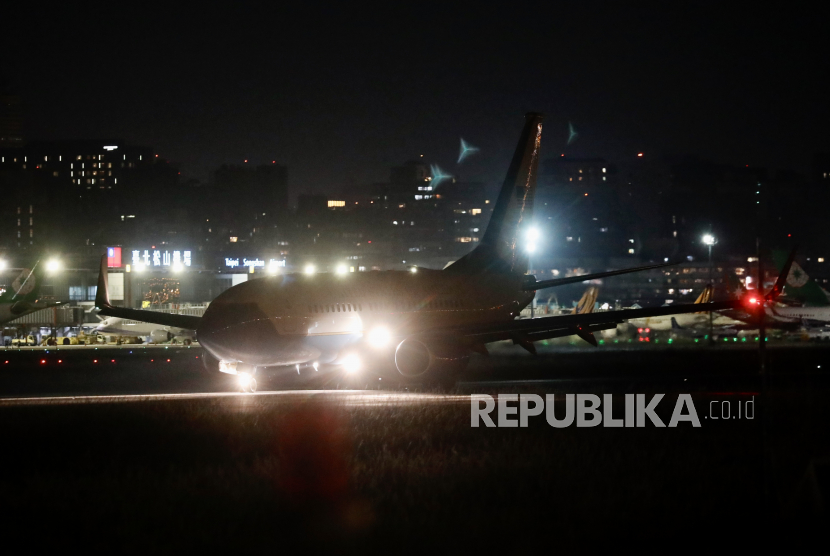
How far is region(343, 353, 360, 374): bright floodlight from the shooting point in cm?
3092

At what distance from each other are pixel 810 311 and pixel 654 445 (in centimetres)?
6214

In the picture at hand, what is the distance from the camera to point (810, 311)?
238 feet

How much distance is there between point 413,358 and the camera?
29.7m

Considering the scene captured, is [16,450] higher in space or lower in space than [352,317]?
lower

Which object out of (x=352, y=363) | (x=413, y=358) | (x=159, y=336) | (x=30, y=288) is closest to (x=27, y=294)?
(x=30, y=288)

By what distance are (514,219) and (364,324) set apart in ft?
34.5

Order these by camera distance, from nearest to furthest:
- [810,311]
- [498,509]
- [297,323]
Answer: [498,509] → [297,323] → [810,311]

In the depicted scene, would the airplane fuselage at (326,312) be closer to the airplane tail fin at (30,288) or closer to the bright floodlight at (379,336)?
the bright floodlight at (379,336)

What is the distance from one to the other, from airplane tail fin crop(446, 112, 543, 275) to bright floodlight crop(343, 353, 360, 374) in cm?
797

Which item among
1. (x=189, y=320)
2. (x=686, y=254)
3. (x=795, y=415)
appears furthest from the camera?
(x=686, y=254)

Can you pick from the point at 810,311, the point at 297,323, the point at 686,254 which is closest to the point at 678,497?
the point at 297,323

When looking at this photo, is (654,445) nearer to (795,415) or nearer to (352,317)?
(795,415)

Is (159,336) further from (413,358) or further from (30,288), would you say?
(413,358)

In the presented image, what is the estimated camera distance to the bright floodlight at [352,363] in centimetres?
3092
